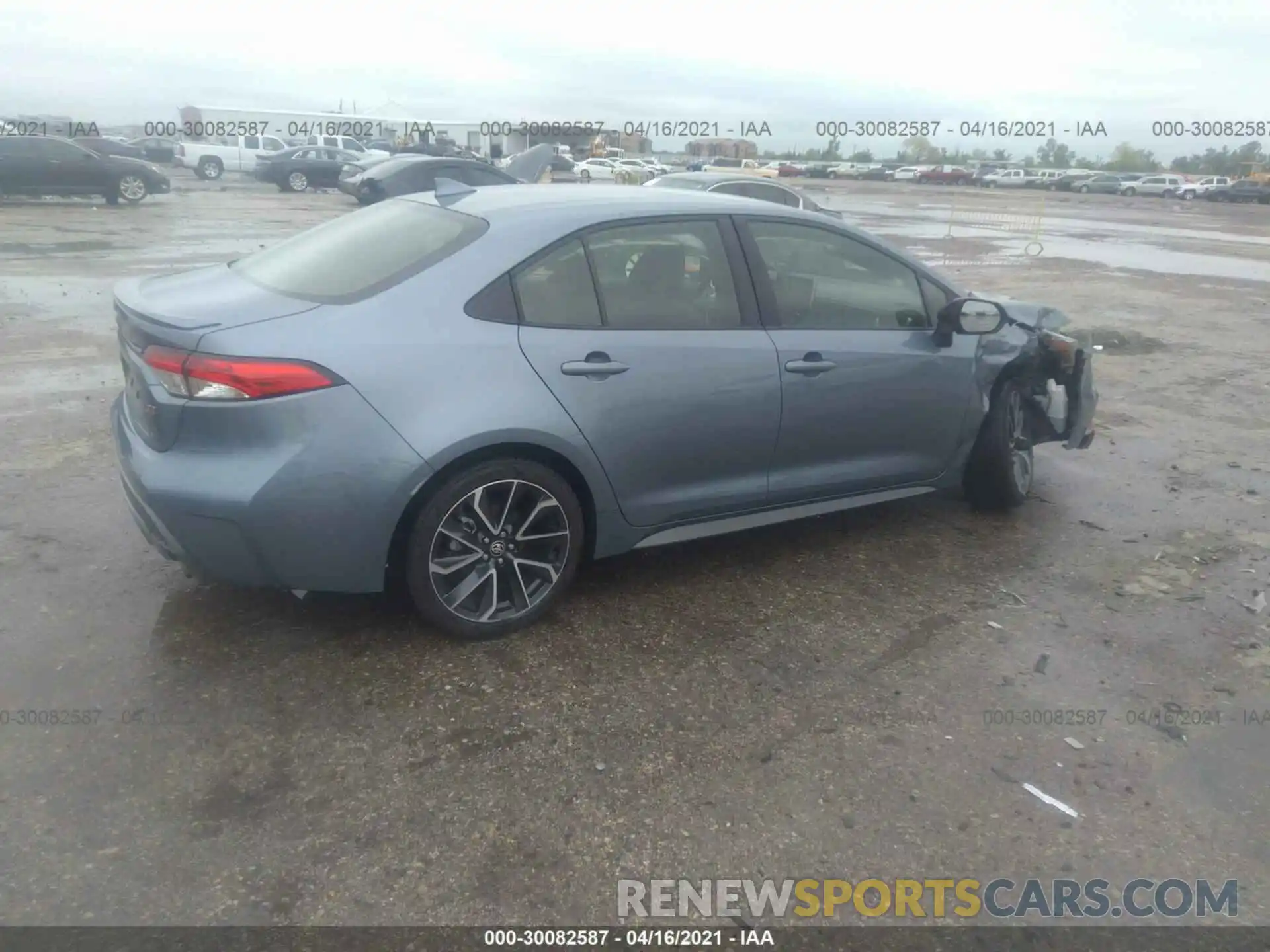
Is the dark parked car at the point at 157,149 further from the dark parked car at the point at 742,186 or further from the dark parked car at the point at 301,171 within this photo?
the dark parked car at the point at 742,186

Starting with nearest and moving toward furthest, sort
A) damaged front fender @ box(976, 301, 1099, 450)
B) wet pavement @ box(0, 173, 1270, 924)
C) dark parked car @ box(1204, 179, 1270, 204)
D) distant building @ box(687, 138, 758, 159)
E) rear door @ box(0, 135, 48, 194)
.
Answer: wet pavement @ box(0, 173, 1270, 924), damaged front fender @ box(976, 301, 1099, 450), rear door @ box(0, 135, 48, 194), dark parked car @ box(1204, 179, 1270, 204), distant building @ box(687, 138, 758, 159)

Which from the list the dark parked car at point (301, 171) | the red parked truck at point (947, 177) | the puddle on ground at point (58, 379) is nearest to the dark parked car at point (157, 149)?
the dark parked car at point (301, 171)

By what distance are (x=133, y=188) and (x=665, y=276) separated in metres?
22.4

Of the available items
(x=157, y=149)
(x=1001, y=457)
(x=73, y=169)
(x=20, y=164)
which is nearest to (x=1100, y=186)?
(x=157, y=149)

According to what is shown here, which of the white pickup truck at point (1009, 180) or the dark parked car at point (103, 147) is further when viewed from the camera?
the white pickup truck at point (1009, 180)

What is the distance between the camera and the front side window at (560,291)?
3.66 m

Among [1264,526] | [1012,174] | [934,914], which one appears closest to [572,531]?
[934,914]

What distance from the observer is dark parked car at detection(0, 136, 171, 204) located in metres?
20.6

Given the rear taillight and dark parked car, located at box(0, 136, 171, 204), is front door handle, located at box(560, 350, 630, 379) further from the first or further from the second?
dark parked car, located at box(0, 136, 171, 204)

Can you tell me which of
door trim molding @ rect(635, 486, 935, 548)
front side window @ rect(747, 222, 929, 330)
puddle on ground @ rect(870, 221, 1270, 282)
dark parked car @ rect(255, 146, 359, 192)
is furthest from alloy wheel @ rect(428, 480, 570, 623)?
dark parked car @ rect(255, 146, 359, 192)

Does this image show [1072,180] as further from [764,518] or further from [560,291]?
[560,291]

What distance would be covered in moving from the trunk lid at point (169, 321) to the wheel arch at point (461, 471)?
744mm

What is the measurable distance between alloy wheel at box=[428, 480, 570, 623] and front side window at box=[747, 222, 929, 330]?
1.36 m

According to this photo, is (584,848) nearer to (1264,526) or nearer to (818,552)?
(818,552)
